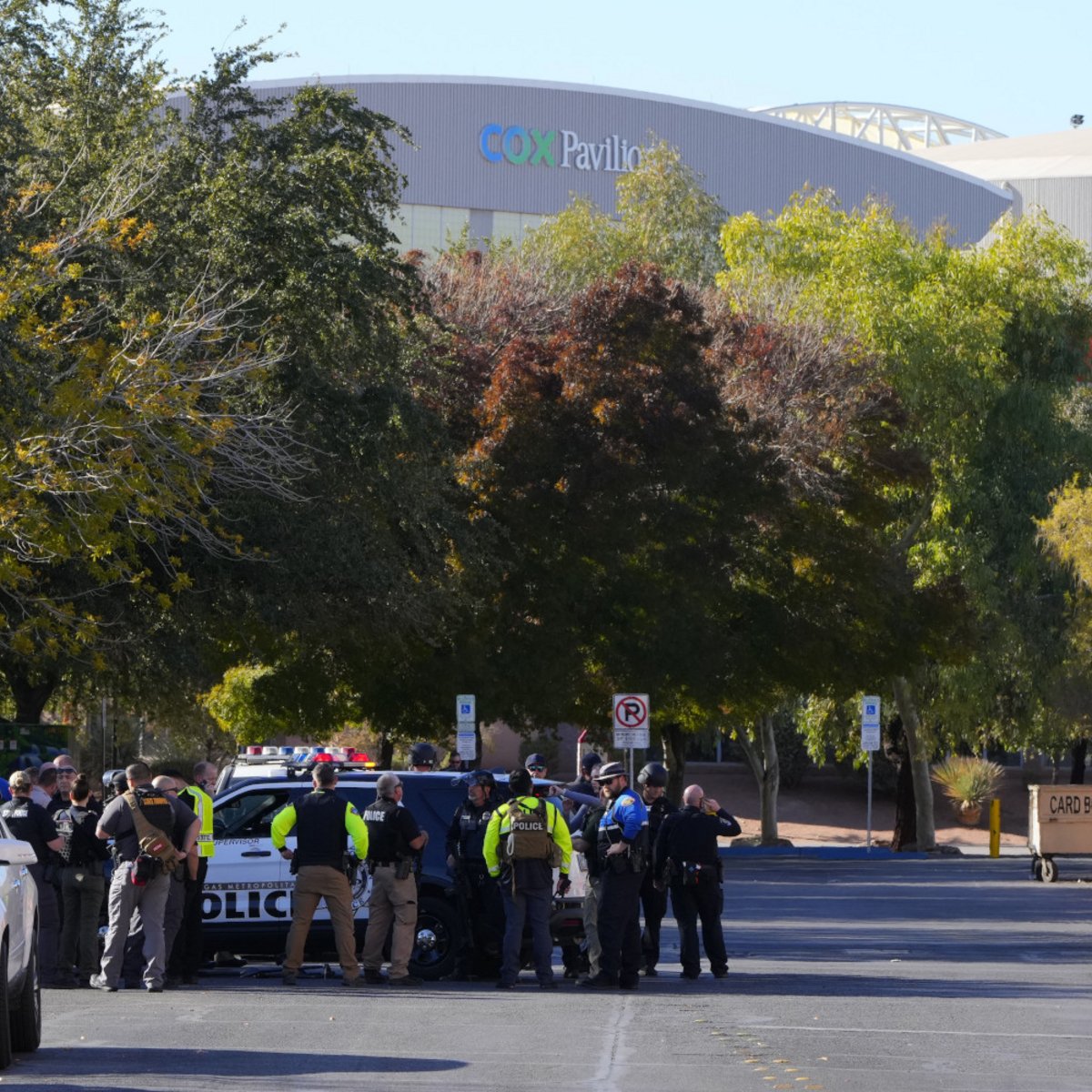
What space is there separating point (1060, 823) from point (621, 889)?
16476 mm

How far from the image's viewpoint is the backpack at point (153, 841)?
51.8 ft

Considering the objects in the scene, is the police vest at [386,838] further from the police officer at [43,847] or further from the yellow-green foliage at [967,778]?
the yellow-green foliage at [967,778]

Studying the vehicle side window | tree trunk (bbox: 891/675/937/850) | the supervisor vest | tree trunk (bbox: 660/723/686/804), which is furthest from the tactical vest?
tree trunk (bbox: 891/675/937/850)

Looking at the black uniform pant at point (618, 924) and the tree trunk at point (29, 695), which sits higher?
the tree trunk at point (29, 695)

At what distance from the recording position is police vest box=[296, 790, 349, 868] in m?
16.2

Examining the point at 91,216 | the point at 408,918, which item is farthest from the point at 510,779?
the point at 91,216

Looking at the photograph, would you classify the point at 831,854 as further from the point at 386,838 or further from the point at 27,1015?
the point at 27,1015

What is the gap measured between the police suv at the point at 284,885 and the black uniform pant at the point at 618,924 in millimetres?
1348

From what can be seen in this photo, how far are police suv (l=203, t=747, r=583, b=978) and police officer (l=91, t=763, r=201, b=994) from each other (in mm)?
1835

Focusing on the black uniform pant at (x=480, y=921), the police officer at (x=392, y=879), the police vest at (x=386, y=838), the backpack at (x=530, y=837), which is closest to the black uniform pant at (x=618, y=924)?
the backpack at (x=530, y=837)

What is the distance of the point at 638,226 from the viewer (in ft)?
193

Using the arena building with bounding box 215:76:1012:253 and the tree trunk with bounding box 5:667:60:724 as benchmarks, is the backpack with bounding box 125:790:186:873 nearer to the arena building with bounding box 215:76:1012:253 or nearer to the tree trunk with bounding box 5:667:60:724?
the tree trunk with bounding box 5:667:60:724

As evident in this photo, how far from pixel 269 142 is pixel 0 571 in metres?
9.50

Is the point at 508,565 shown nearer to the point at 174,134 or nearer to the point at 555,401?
the point at 555,401
